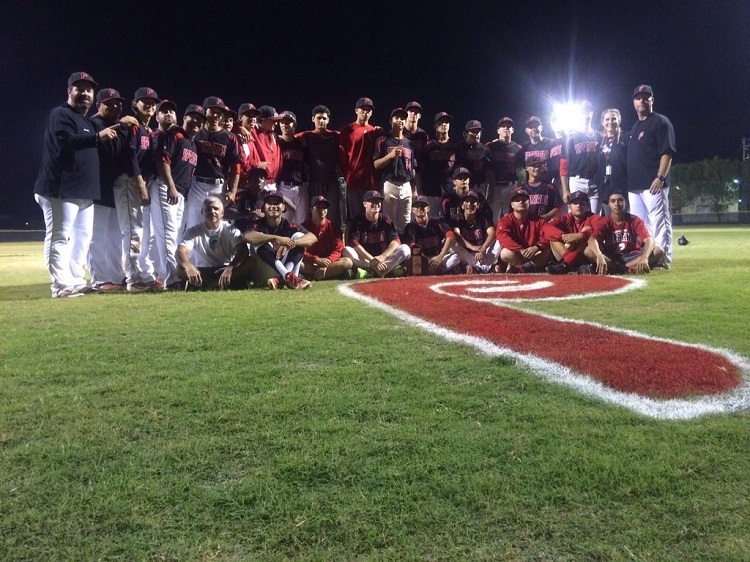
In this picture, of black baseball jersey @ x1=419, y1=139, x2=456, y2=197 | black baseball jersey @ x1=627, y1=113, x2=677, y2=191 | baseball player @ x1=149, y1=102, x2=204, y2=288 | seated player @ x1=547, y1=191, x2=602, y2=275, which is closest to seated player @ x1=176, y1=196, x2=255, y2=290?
baseball player @ x1=149, y1=102, x2=204, y2=288

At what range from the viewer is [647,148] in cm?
780

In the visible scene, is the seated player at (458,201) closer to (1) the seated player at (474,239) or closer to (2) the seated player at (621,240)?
(1) the seated player at (474,239)

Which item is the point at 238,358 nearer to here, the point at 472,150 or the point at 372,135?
the point at 372,135

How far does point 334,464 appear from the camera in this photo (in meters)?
1.84

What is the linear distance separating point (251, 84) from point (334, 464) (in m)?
35.2

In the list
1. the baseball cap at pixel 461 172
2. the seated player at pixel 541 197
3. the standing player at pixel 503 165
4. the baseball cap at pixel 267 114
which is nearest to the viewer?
the baseball cap at pixel 267 114

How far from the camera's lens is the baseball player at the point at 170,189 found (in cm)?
650

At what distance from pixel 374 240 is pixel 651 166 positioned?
389 cm

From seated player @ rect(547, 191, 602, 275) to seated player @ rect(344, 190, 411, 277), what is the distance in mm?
1868

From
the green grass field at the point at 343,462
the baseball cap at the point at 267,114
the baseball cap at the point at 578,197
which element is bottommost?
the green grass field at the point at 343,462

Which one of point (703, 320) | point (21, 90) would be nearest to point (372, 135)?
point (703, 320)

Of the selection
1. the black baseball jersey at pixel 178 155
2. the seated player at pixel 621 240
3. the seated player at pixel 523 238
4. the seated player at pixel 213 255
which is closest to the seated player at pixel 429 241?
the seated player at pixel 523 238

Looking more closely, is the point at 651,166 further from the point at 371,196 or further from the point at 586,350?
the point at 586,350

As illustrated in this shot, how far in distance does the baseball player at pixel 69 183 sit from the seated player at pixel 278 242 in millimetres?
1668
